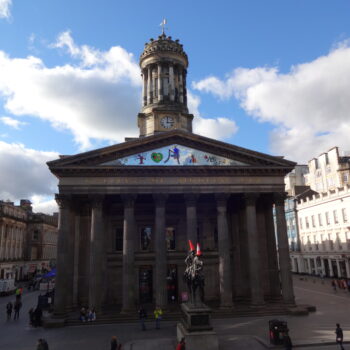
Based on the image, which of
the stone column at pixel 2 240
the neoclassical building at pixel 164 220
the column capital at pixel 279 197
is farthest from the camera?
the stone column at pixel 2 240

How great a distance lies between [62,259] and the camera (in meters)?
24.8

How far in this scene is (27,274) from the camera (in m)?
67.9

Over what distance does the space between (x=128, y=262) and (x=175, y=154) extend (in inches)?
369

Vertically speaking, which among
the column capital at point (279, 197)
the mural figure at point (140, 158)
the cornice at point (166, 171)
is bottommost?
the column capital at point (279, 197)

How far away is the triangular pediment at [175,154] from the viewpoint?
2630 cm

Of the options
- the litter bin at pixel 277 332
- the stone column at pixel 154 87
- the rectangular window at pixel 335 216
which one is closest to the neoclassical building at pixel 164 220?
the litter bin at pixel 277 332

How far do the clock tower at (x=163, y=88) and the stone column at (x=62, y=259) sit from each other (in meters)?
13.6

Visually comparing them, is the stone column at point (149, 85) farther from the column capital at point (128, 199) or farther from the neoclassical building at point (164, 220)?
the column capital at point (128, 199)

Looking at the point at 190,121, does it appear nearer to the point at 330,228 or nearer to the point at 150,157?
the point at 150,157

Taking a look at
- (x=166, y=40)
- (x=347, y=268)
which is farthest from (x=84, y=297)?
(x=347, y=268)

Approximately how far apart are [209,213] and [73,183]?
12909 millimetres

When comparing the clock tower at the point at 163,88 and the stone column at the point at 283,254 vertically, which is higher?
the clock tower at the point at 163,88

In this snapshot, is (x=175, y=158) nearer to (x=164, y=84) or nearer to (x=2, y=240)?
(x=164, y=84)

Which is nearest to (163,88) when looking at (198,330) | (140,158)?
(140,158)
